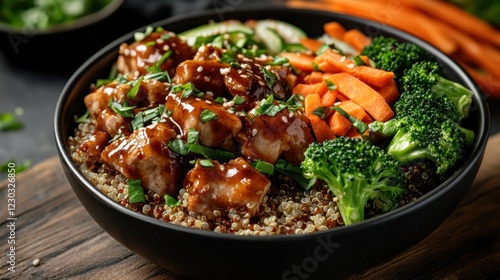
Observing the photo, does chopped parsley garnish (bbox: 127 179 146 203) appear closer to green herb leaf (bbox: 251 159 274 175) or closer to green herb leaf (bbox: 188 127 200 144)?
green herb leaf (bbox: 188 127 200 144)

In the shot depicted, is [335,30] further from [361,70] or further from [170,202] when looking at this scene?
[170,202]

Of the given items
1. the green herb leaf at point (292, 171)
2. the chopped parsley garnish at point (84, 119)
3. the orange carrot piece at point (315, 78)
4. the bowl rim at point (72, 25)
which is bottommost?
the bowl rim at point (72, 25)

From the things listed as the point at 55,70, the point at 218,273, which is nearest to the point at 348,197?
the point at 218,273

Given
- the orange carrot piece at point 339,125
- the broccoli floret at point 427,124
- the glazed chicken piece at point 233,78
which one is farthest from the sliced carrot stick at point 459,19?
the orange carrot piece at point 339,125

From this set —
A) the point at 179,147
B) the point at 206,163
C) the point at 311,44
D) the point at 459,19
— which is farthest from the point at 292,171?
the point at 459,19

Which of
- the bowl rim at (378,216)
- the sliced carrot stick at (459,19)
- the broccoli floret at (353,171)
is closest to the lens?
the bowl rim at (378,216)

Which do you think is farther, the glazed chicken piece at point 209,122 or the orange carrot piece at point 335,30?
the orange carrot piece at point 335,30

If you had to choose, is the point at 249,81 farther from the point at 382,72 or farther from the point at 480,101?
the point at 480,101

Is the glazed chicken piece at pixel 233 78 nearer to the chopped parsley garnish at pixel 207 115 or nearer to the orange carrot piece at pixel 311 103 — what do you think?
the orange carrot piece at pixel 311 103
